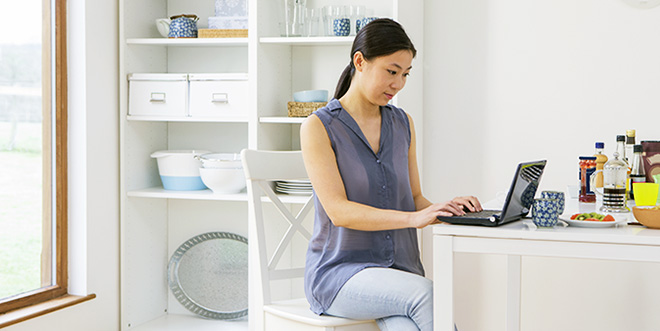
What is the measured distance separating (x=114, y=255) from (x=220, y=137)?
709 mm

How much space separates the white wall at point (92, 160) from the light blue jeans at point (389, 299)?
1418mm

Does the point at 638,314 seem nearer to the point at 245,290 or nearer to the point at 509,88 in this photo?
the point at 509,88

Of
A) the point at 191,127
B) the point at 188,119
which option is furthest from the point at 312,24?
the point at 191,127

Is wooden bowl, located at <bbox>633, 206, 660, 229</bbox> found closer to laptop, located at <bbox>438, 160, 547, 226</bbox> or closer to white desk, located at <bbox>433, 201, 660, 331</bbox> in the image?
white desk, located at <bbox>433, 201, 660, 331</bbox>

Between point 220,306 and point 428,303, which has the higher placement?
point 428,303

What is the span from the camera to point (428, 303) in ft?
5.57

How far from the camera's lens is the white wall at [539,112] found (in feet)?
9.16

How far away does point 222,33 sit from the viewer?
3.02 meters

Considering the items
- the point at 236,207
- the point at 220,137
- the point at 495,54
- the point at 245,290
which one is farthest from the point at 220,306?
the point at 495,54

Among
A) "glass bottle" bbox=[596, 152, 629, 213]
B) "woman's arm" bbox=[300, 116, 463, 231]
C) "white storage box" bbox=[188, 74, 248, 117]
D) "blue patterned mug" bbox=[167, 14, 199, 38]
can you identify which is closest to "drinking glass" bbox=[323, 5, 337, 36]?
"white storage box" bbox=[188, 74, 248, 117]

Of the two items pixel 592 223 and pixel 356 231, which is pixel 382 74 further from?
pixel 592 223

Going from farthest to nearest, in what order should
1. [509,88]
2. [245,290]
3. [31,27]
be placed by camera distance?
1. [245,290]
2. [509,88]
3. [31,27]

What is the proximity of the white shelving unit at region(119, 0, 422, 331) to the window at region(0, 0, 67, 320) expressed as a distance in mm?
294

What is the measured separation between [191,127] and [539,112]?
5.12 feet
